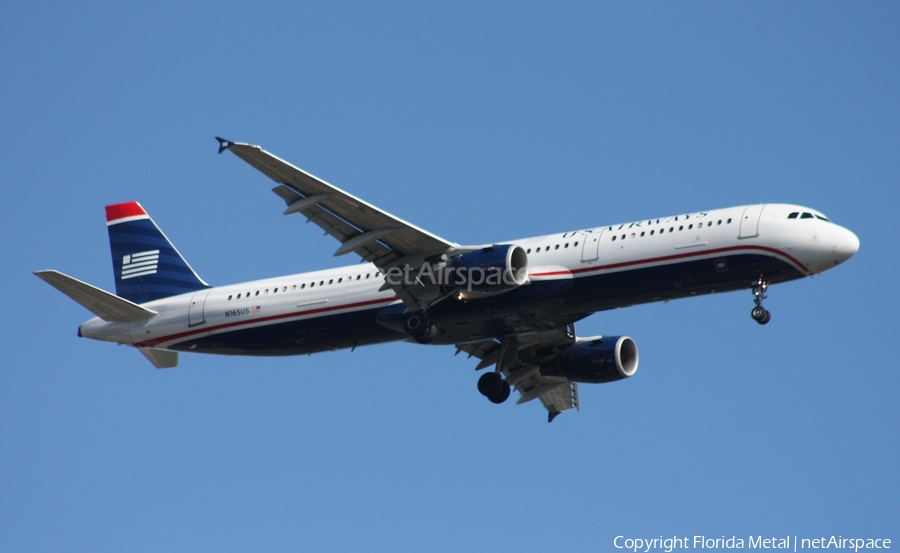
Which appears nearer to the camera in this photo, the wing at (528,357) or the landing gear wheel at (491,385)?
the wing at (528,357)

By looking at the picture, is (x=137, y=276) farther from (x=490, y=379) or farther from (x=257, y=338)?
(x=490, y=379)

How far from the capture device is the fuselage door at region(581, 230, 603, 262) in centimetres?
3547

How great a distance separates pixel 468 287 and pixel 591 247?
12.9 feet

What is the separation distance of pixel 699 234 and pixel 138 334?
782 inches

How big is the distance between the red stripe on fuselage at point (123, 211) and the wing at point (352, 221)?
1273cm

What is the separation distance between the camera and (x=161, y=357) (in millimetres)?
42406

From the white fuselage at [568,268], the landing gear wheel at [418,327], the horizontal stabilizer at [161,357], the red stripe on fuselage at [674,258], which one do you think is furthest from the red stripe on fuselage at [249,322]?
the red stripe on fuselage at [674,258]

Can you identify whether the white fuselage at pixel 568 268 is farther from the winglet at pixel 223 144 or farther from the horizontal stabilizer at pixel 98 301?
the winglet at pixel 223 144

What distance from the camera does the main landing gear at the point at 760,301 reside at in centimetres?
3419

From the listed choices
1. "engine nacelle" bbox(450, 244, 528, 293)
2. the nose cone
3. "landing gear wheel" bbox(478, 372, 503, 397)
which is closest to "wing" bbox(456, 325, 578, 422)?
"landing gear wheel" bbox(478, 372, 503, 397)

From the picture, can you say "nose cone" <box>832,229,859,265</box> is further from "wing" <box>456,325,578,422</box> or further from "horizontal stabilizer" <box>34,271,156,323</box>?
"horizontal stabilizer" <box>34,271,156,323</box>

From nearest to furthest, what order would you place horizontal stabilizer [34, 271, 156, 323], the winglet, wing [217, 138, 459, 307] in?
the winglet < wing [217, 138, 459, 307] < horizontal stabilizer [34, 271, 156, 323]

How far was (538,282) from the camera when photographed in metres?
35.5

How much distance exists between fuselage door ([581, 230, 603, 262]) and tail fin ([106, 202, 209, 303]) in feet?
48.6
